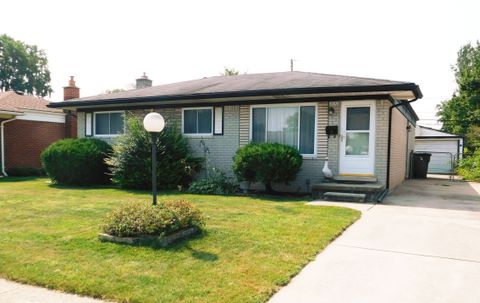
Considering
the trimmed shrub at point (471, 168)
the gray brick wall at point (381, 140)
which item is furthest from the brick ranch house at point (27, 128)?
the trimmed shrub at point (471, 168)

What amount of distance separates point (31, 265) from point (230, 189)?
6.67 meters

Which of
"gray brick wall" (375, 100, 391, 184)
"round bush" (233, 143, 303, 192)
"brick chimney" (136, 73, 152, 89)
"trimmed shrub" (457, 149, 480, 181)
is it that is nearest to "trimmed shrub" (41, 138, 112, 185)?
"round bush" (233, 143, 303, 192)

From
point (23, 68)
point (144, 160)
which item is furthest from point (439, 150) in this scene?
point (23, 68)

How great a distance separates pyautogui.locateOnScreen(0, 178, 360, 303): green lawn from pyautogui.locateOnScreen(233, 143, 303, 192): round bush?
225 cm

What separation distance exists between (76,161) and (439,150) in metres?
21.6

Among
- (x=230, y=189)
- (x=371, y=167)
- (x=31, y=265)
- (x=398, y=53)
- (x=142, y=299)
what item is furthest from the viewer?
(x=398, y=53)

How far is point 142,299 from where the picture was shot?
2.96 meters

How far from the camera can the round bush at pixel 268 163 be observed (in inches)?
355

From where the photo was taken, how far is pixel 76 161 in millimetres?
11078

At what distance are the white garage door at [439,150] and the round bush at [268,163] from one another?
16635 mm

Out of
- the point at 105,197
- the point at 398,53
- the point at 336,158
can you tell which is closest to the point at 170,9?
the point at 105,197

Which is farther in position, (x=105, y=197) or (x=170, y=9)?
(x=105, y=197)

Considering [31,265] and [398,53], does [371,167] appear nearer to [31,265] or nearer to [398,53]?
[31,265]

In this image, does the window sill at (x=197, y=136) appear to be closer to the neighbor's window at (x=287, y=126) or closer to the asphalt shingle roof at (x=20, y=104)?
the neighbor's window at (x=287, y=126)
